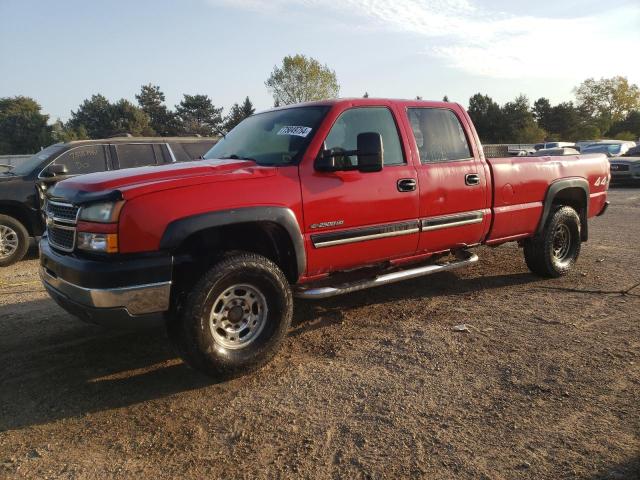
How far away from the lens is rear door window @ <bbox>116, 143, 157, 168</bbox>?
7.81 m

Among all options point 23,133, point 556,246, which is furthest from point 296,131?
point 23,133

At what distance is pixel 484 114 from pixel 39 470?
6291 cm

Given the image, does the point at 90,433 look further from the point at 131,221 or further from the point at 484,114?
the point at 484,114

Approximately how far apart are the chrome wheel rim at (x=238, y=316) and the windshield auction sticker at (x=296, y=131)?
4.33 ft

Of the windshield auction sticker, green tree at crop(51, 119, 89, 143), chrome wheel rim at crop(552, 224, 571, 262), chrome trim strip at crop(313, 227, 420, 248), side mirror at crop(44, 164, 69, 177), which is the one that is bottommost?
chrome wheel rim at crop(552, 224, 571, 262)

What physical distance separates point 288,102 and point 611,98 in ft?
172

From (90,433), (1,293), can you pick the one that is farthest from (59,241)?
(1,293)

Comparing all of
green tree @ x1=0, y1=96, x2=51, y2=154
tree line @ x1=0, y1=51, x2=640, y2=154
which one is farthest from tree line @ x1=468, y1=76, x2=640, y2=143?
green tree @ x1=0, y1=96, x2=51, y2=154

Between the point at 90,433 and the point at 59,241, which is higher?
the point at 59,241

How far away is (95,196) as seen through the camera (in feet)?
9.98

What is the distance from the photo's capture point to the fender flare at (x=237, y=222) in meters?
3.05

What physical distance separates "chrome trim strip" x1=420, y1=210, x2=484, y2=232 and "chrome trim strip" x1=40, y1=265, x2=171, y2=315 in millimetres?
2308

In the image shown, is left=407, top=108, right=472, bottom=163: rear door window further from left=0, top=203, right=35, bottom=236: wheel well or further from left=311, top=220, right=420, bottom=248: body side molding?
left=0, top=203, right=35, bottom=236: wheel well

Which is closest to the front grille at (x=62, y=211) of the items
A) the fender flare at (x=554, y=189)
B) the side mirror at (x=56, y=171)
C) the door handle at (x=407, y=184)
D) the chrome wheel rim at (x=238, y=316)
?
the chrome wheel rim at (x=238, y=316)
